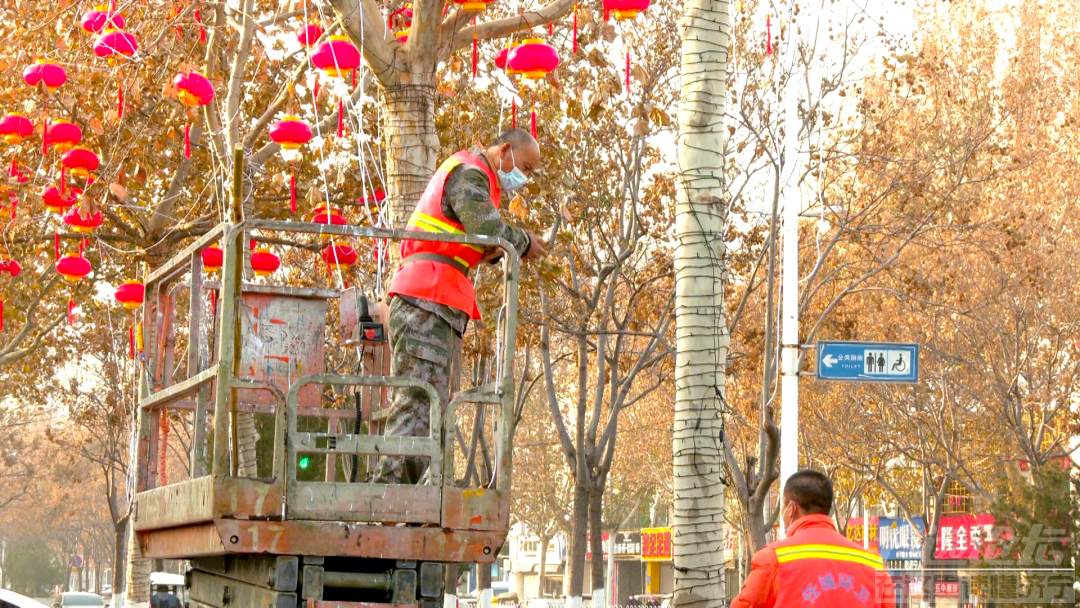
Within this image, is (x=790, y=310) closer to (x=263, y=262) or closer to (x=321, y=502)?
(x=263, y=262)

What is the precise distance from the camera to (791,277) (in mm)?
13844

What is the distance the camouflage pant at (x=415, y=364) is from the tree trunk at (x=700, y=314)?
2.42 meters

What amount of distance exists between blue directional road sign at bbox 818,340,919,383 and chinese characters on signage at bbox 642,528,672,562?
1993 inches

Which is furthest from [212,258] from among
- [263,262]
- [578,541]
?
[578,541]

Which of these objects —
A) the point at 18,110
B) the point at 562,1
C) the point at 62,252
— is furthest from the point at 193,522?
the point at 62,252

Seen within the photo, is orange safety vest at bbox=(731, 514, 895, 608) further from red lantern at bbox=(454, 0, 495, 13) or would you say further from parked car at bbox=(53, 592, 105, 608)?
parked car at bbox=(53, 592, 105, 608)

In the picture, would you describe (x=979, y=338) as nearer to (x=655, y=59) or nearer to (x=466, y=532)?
(x=655, y=59)

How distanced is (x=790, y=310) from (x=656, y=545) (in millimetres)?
51449

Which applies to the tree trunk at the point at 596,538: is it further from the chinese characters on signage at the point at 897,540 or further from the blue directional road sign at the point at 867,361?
the chinese characters on signage at the point at 897,540

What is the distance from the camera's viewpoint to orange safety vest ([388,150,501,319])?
6023mm

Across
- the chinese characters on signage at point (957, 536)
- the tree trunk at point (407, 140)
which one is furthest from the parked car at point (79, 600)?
the tree trunk at point (407, 140)

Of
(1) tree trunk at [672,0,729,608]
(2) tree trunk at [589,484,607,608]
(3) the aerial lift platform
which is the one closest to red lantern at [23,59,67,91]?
(1) tree trunk at [672,0,729,608]

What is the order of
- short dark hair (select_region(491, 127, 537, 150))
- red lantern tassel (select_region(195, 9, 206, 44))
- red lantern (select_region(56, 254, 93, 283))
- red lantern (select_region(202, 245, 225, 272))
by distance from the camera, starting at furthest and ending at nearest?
red lantern tassel (select_region(195, 9, 206, 44))
red lantern (select_region(56, 254, 93, 283))
red lantern (select_region(202, 245, 225, 272))
short dark hair (select_region(491, 127, 537, 150))

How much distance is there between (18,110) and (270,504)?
12.2 metres
